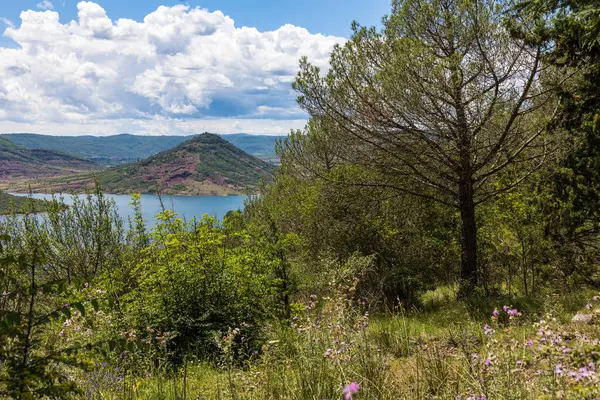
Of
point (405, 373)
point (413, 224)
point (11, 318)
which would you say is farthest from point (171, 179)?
point (11, 318)

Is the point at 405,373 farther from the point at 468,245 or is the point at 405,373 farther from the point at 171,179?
the point at 171,179

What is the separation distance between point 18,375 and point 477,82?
857cm

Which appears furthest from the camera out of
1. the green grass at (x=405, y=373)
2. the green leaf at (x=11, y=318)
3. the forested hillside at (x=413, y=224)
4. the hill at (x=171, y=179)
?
the hill at (x=171, y=179)

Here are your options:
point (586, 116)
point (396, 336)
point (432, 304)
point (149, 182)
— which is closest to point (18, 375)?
point (396, 336)

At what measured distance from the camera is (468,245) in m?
9.59

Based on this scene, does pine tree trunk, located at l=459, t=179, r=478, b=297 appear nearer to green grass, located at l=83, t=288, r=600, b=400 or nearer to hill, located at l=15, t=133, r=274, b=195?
green grass, located at l=83, t=288, r=600, b=400

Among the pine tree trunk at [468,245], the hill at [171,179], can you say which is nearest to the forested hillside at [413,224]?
the pine tree trunk at [468,245]

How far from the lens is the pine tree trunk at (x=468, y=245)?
932cm

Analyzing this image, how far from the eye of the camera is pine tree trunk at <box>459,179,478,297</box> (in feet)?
30.6

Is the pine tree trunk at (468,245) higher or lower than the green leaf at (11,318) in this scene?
lower

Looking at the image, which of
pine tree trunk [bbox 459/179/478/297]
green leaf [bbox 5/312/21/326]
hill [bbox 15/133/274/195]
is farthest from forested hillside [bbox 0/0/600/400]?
hill [bbox 15/133/274/195]

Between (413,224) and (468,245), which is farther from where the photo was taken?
(413,224)

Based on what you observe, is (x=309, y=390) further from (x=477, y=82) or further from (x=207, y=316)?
(x=477, y=82)

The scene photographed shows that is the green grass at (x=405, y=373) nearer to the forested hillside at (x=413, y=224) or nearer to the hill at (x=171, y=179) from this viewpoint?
the forested hillside at (x=413, y=224)
